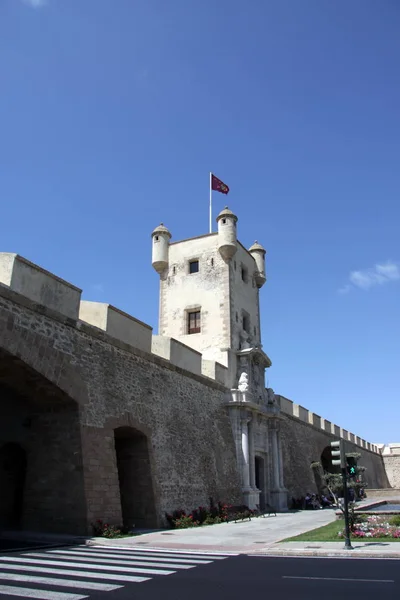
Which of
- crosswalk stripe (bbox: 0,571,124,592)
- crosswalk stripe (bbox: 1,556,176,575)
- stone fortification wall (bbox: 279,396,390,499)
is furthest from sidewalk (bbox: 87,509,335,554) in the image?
stone fortification wall (bbox: 279,396,390,499)

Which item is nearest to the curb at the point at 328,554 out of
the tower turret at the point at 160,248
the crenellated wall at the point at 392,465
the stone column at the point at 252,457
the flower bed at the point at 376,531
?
the flower bed at the point at 376,531

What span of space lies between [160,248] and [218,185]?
503cm

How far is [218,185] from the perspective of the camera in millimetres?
30531

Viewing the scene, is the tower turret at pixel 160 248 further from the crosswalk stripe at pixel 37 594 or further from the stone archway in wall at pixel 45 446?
the crosswalk stripe at pixel 37 594

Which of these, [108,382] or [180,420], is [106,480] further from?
[180,420]

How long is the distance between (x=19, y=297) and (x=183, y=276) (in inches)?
679

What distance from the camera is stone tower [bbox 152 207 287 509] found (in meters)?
25.7

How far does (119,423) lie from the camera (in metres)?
15.6

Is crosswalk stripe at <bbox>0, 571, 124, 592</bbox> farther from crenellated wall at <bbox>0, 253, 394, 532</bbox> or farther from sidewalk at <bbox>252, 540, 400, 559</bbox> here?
crenellated wall at <bbox>0, 253, 394, 532</bbox>

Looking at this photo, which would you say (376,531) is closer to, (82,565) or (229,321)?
(82,565)

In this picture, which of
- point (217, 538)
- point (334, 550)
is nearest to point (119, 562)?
point (334, 550)

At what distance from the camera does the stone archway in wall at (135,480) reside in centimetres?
1661

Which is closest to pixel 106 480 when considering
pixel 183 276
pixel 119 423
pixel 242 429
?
pixel 119 423

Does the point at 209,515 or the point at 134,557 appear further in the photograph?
the point at 209,515
